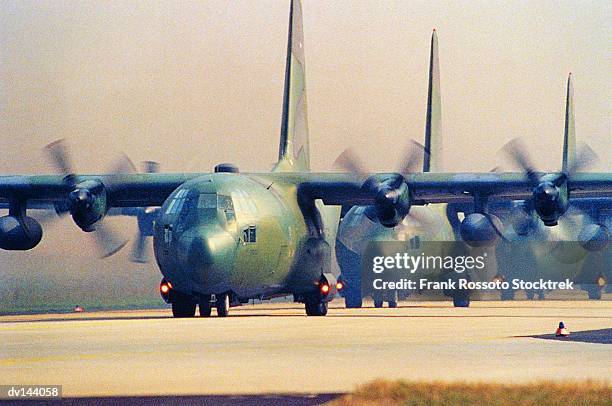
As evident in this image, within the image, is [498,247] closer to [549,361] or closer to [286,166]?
[286,166]

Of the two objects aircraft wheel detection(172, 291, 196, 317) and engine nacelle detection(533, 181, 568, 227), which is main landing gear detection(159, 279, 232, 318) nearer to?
aircraft wheel detection(172, 291, 196, 317)

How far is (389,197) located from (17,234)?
14204 mm

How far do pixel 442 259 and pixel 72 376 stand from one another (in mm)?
44971

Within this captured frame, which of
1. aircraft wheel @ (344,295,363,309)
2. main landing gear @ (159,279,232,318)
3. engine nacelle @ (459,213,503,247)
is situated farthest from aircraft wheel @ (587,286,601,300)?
main landing gear @ (159,279,232,318)

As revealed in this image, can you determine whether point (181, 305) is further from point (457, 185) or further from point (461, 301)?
point (461, 301)

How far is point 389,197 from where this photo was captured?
43.2m

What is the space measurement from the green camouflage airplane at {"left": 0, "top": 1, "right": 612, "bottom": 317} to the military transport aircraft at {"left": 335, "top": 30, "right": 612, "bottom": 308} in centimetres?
114

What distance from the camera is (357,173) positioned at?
45.8m

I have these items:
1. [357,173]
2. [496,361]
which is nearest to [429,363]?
[496,361]

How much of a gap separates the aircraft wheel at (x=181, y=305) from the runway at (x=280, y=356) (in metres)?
5.95

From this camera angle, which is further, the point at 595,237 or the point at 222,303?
the point at 595,237

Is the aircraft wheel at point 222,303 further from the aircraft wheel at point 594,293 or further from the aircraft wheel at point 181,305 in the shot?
the aircraft wheel at point 594,293

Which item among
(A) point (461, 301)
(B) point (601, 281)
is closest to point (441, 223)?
(A) point (461, 301)

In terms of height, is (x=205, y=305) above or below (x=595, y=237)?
below
